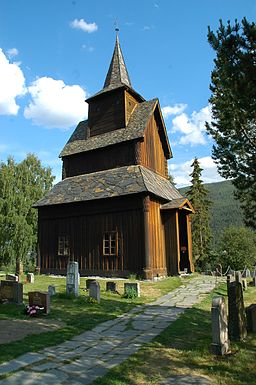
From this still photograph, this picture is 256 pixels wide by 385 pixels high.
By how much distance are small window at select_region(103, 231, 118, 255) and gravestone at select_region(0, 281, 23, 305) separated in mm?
8451

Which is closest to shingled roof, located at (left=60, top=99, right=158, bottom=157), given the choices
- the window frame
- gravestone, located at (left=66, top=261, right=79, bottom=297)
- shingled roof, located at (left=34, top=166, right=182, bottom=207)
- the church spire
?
shingled roof, located at (left=34, top=166, right=182, bottom=207)

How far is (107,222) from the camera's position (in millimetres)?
20562

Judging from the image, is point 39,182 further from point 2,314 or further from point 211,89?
point 211,89

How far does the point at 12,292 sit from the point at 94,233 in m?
9.26

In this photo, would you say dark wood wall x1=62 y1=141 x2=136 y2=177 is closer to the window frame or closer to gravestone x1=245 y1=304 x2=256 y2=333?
the window frame

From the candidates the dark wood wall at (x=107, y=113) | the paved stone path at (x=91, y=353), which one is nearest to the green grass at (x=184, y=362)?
the paved stone path at (x=91, y=353)

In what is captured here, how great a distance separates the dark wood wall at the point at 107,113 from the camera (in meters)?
24.3

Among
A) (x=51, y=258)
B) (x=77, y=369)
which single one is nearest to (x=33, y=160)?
(x=51, y=258)

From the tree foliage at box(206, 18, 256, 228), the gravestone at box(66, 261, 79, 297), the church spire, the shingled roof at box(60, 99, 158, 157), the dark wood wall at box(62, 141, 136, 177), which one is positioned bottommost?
the gravestone at box(66, 261, 79, 297)

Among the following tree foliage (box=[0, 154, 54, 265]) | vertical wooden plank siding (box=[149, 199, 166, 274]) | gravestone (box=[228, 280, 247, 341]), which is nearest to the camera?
gravestone (box=[228, 280, 247, 341])

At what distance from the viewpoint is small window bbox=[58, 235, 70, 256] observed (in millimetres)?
22052

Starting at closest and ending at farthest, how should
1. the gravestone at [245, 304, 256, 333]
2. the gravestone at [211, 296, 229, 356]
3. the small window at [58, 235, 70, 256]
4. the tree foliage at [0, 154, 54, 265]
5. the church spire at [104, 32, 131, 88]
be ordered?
the gravestone at [211, 296, 229, 356]
the gravestone at [245, 304, 256, 333]
the small window at [58, 235, 70, 256]
the church spire at [104, 32, 131, 88]
the tree foliage at [0, 154, 54, 265]

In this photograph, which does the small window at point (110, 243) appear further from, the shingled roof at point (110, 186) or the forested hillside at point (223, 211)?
the forested hillside at point (223, 211)

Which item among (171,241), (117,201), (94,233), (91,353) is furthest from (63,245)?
(91,353)
